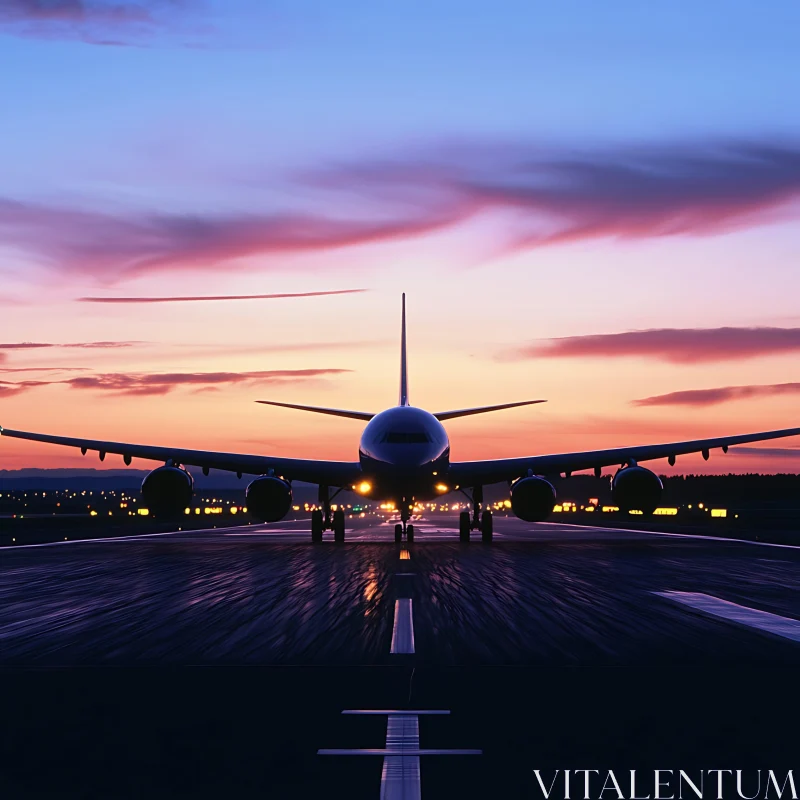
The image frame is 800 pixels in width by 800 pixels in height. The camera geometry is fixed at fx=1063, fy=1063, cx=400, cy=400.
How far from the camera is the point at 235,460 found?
136 feet

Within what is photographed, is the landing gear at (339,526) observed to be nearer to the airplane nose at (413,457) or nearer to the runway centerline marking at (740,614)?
the airplane nose at (413,457)

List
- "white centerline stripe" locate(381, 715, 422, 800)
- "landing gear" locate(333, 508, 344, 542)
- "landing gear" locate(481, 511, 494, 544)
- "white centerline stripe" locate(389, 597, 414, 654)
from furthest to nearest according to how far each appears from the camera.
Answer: "landing gear" locate(481, 511, 494, 544) → "landing gear" locate(333, 508, 344, 542) → "white centerline stripe" locate(389, 597, 414, 654) → "white centerline stripe" locate(381, 715, 422, 800)

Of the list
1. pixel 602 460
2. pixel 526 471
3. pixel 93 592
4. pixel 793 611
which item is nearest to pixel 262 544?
pixel 526 471

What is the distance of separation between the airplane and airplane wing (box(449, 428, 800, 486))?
4cm

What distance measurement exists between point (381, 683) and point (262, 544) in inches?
1281

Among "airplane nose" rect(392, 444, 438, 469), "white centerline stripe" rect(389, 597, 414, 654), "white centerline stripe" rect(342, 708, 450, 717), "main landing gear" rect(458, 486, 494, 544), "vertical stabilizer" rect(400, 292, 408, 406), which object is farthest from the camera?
"vertical stabilizer" rect(400, 292, 408, 406)

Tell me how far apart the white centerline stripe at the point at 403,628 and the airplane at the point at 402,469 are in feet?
56.9

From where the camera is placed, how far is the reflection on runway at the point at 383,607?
44.4 feet

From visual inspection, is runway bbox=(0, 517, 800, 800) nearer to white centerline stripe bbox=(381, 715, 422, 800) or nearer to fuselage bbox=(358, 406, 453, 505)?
white centerline stripe bbox=(381, 715, 422, 800)

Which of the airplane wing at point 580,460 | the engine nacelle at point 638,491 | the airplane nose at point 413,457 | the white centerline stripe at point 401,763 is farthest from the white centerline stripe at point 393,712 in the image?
the airplane wing at point 580,460

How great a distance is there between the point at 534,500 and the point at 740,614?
2084cm

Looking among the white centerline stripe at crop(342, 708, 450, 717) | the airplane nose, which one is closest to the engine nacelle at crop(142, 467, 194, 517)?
the airplane nose

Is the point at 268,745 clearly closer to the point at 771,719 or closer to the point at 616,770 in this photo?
the point at 616,770

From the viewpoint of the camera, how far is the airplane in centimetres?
3750
